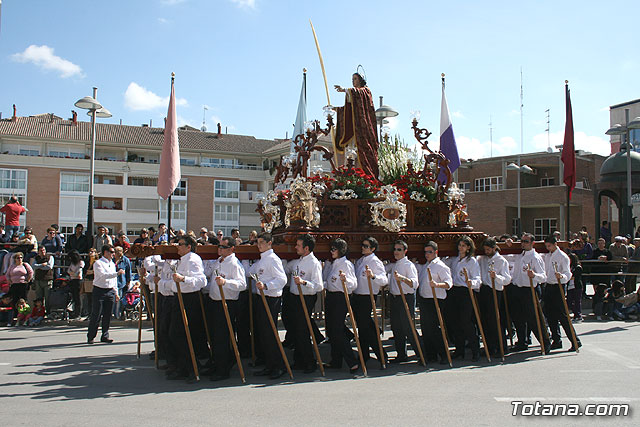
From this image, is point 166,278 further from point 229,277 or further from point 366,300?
point 366,300

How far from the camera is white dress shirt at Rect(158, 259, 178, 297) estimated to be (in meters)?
8.12

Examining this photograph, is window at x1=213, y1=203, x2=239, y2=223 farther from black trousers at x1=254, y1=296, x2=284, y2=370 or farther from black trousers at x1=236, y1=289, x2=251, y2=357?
black trousers at x1=254, y1=296, x2=284, y2=370

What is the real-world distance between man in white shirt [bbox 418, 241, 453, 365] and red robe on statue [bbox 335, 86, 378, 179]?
7.73 ft

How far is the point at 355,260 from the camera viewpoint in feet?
31.5

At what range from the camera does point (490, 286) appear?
9766 mm

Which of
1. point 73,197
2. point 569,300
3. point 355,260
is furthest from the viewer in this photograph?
point 73,197

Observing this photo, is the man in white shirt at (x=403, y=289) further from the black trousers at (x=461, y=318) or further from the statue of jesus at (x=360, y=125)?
the statue of jesus at (x=360, y=125)

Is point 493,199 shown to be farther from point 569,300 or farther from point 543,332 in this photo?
point 543,332

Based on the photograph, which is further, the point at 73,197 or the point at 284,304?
the point at 73,197

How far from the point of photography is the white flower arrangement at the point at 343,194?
9891mm

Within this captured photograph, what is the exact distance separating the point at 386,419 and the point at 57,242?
11.9m

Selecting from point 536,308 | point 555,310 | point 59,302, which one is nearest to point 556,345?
point 555,310

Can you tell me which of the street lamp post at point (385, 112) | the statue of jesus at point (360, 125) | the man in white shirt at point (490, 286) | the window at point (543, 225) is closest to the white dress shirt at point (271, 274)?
the statue of jesus at point (360, 125)

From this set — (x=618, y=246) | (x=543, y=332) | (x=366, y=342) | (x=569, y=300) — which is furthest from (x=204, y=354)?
(x=618, y=246)
